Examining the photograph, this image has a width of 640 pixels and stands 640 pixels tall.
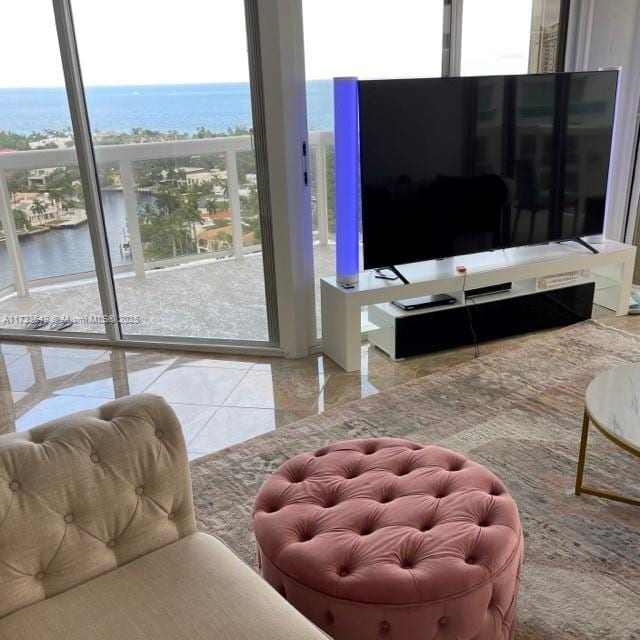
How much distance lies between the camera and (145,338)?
3930mm

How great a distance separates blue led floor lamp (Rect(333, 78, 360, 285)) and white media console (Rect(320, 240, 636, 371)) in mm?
135

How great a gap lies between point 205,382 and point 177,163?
1.18 meters

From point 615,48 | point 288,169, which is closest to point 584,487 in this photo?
point 288,169

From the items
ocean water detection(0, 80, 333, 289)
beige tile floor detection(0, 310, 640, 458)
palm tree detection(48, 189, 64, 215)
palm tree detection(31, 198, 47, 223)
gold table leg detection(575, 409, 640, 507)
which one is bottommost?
beige tile floor detection(0, 310, 640, 458)

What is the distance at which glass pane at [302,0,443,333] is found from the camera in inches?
131

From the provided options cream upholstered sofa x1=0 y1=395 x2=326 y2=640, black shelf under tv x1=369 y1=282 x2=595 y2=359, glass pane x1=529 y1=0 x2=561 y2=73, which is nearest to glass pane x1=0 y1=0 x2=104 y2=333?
black shelf under tv x1=369 y1=282 x2=595 y2=359

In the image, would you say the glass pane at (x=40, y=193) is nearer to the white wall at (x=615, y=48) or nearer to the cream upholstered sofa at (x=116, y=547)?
the cream upholstered sofa at (x=116, y=547)

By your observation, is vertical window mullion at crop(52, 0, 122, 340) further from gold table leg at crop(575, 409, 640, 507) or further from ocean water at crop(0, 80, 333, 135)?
gold table leg at crop(575, 409, 640, 507)

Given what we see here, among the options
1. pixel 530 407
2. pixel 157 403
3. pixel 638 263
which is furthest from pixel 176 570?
pixel 638 263

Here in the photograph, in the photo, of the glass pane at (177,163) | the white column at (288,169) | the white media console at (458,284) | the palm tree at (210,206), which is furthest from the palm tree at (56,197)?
the white media console at (458,284)

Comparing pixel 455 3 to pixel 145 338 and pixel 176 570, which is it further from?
pixel 176 570

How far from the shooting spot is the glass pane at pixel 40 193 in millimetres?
3449

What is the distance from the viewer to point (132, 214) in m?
3.69
